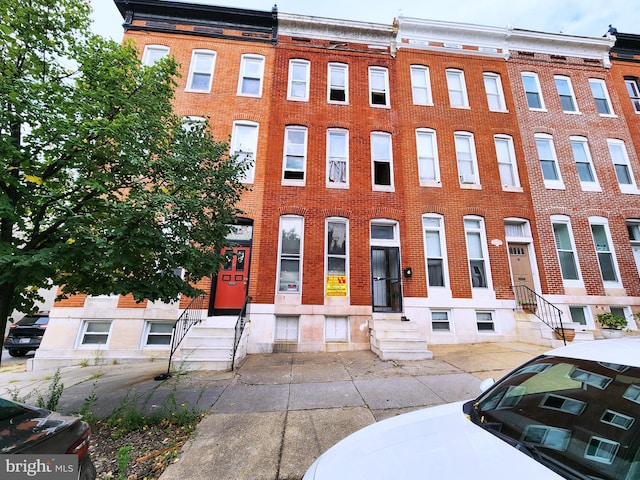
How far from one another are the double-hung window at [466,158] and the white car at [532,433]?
934 centimetres

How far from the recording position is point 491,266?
31.3ft

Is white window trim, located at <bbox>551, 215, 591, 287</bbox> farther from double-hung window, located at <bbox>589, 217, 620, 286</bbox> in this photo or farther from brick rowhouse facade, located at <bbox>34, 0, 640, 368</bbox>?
double-hung window, located at <bbox>589, 217, 620, 286</bbox>

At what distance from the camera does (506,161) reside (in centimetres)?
1084

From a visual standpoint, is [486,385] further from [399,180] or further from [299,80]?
[299,80]

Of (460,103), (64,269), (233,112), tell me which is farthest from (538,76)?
(64,269)

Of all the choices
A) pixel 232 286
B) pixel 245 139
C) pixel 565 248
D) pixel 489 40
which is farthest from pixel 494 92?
pixel 232 286

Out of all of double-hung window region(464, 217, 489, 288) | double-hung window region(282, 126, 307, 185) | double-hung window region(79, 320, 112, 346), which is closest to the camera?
double-hung window region(79, 320, 112, 346)

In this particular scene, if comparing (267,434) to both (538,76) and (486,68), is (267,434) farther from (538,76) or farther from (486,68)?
(538,76)

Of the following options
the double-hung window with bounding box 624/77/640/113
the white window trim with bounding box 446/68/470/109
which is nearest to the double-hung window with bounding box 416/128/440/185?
the white window trim with bounding box 446/68/470/109

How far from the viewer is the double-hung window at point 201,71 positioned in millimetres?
10375

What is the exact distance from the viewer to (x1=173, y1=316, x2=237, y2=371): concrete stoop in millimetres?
6484

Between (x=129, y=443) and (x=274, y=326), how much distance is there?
4990 mm

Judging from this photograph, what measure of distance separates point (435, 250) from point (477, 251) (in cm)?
161

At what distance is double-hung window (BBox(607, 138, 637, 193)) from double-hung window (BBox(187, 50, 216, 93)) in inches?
672
